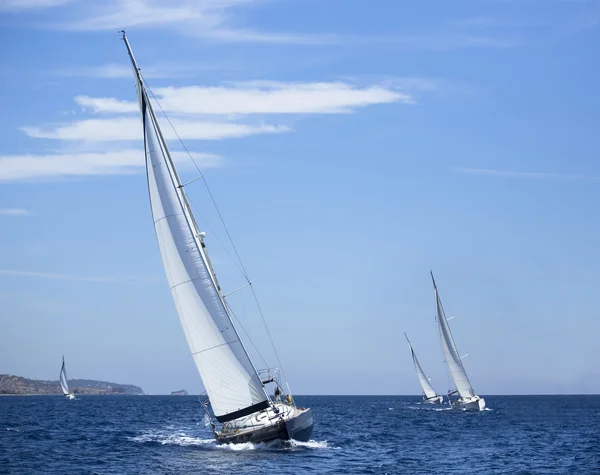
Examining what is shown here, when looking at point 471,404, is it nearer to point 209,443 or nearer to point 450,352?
point 450,352

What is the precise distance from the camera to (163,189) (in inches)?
1657

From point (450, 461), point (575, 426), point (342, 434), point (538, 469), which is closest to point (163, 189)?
point (450, 461)

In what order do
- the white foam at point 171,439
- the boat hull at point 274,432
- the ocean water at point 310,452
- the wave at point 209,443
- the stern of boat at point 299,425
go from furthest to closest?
the white foam at point 171,439 < the wave at point 209,443 < the stern of boat at point 299,425 < the boat hull at point 274,432 < the ocean water at point 310,452

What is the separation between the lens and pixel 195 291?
139 feet

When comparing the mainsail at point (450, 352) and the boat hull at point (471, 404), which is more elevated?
the mainsail at point (450, 352)

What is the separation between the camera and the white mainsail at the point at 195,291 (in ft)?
138

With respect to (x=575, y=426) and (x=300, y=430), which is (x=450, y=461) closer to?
(x=300, y=430)

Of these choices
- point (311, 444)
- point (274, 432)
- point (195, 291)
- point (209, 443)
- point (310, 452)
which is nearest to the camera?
point (274, 432)

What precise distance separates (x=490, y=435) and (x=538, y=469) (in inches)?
835

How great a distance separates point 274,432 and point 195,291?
312 inches

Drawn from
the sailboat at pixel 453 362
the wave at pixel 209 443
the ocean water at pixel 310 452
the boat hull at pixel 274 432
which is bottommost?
the ocean water at pixel 310 452

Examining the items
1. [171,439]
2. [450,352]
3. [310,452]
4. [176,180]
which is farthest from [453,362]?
[176,180]

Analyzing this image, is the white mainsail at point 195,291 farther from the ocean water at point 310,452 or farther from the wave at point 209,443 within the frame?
the ocean water at point 310,452

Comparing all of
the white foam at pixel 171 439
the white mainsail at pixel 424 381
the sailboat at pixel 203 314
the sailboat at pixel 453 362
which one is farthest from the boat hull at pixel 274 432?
the white mainsail at pixel 424 381
